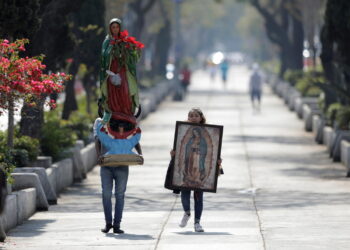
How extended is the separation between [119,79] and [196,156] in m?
1.37

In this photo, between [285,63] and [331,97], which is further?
[285,63]

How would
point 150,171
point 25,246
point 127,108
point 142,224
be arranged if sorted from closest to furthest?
point 25,246
point 127,108
point 142,224
point 150,171

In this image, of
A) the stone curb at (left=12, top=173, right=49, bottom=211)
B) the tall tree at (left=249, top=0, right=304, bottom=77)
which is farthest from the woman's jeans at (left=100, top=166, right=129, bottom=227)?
the tall tree at (left=249, top=0, right=304, bottom=77)

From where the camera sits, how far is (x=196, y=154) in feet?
50.3

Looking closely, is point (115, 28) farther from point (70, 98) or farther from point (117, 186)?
point (70, 98)

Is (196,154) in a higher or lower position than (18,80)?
lower

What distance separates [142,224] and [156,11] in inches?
2106

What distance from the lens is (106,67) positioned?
593 inches

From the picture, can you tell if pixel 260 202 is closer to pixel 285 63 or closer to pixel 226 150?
pixel 226 150

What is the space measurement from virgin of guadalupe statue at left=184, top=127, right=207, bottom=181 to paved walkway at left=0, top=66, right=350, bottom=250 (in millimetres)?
726

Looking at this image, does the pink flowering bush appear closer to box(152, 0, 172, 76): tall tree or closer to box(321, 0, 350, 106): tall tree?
box(321, 0, 350, 106): tall tree

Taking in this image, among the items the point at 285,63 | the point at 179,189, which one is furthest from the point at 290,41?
the point at 179,189

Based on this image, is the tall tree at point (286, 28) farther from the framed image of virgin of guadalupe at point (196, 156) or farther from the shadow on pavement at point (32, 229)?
the framed image of virgin of guadalupe at point (196, 156)

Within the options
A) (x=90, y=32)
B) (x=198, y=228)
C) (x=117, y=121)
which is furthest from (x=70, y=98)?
(x=198, y=228)
